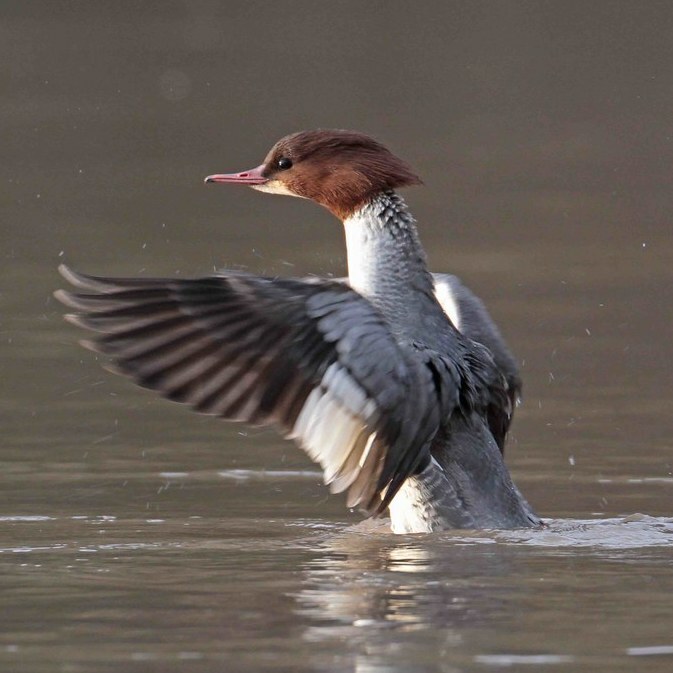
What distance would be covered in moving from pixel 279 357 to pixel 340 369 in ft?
0.74

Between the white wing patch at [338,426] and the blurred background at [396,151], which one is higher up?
the blurred background at [396,151]

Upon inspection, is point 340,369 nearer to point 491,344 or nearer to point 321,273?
point 491,344

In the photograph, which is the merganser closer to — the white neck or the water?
the white neck

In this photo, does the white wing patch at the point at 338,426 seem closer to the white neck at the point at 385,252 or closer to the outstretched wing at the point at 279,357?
the outstretched wing at the point at 279,357

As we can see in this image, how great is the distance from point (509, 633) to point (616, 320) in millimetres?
6081

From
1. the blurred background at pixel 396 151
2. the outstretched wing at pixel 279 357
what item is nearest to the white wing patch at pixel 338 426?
the outstretched wing at pixel 279 357

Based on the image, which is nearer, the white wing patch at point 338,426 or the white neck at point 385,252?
the white wing patch at point 338,426

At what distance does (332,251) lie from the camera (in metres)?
12.9

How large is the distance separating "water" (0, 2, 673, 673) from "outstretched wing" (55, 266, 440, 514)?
44 cm

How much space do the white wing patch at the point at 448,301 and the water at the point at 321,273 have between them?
2.64ft

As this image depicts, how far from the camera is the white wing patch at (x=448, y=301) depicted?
792cm

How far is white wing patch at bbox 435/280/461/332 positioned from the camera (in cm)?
792

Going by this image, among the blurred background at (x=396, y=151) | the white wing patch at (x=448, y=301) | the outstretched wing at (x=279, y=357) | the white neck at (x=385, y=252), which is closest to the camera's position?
the outstretched wing at (x=279, y=357)

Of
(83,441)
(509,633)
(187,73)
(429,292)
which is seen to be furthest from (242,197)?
(509,633)
